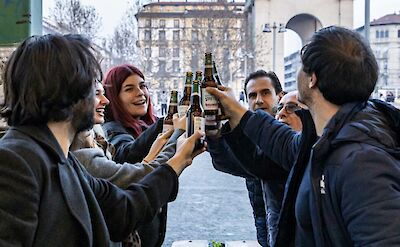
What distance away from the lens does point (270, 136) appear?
2053mm

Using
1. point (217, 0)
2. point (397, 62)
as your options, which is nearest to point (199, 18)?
point (217, 0)

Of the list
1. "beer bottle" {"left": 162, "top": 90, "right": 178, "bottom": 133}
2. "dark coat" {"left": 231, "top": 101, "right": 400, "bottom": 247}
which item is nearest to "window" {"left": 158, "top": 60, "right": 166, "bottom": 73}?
"beer bottle" {"left": 162, "top": 90, "right": 178, "bottom": 133}

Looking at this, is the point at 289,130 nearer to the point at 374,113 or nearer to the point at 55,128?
the point at 374,113

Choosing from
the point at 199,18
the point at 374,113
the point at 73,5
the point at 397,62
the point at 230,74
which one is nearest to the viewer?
the point at 374,113

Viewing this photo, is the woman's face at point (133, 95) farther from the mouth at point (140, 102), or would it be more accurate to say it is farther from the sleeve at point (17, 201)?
the sleeve at point (17, 201)

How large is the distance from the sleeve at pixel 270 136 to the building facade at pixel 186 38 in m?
7.40

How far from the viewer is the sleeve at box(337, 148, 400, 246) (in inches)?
52.0

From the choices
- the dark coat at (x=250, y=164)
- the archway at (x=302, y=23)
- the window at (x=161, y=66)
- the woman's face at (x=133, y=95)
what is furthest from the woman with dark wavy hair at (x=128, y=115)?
the archway at (x=302, y=23)

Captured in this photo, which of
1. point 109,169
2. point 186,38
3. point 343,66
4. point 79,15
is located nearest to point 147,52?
point 186,38

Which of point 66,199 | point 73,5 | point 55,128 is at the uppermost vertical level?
point 73,5

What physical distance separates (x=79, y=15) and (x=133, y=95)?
741 centimetres

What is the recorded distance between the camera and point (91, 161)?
1.91 m

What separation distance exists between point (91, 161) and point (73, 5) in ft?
27.7

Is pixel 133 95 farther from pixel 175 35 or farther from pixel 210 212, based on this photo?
pixel 175 35
